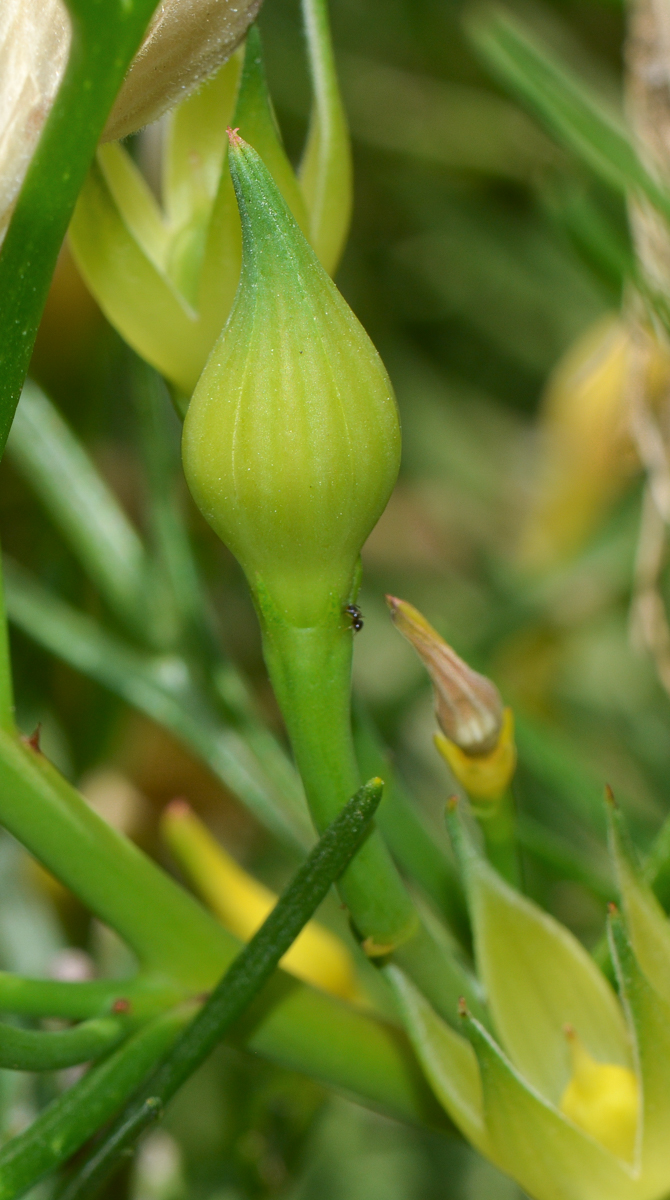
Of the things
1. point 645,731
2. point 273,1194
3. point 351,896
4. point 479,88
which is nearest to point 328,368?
point 351,896

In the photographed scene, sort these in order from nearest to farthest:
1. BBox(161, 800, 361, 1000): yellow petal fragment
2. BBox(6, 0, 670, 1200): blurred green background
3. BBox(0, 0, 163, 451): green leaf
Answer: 1. BBox(0, 0, 163, 451): green leaf
2. BBox(161, 800, 361, 1000): yellow petal fragment
3. BBox(6, 0, 670, 1200): blurred green background

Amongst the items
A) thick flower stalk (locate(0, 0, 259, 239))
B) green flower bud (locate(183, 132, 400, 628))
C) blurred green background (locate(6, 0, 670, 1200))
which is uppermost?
thick flower stalk (locate(0, 0, 259, 239))

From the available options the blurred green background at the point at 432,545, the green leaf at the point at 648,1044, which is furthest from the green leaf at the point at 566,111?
the green leaf at the point at 648,1044

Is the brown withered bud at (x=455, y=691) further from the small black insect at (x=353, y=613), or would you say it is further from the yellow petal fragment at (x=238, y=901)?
the yellow petal fragment at (x=238, y=901)

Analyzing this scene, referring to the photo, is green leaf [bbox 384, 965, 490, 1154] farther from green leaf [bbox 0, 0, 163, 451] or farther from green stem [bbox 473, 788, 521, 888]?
green leaf [bbox 0, 0, 163, 451]

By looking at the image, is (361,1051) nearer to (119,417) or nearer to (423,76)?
(119,417)

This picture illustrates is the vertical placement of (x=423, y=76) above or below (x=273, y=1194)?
above

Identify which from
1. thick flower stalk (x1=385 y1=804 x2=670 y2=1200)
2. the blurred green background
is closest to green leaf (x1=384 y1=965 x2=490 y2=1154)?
thick flower stalk (x1=385 y1=804 x2=670 y2=1200)
